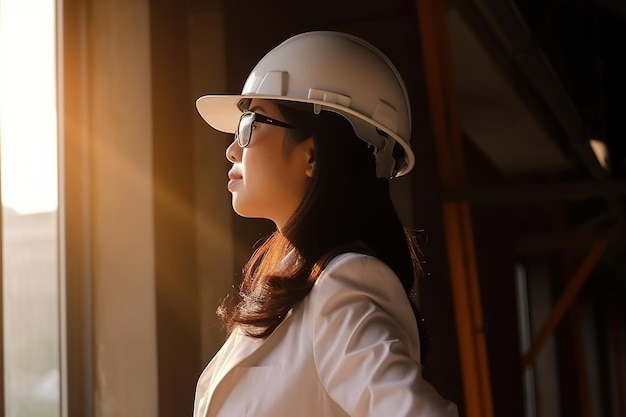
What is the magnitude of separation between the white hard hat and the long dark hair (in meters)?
0.04

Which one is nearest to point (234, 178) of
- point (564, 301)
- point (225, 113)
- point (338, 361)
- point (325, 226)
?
point (325, 226)

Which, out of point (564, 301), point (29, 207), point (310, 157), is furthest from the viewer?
point (564, 301)

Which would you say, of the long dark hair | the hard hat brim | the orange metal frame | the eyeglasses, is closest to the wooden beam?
the orange metal frame

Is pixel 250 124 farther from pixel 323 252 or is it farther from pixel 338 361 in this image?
pixel 338 361

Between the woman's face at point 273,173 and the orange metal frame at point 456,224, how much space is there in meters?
2.17

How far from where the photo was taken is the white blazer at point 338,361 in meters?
1.28

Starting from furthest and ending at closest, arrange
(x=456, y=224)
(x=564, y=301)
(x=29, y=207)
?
(x=564, y=301)
(x=456, y=224)
(x=29, y=207)

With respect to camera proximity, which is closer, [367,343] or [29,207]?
[367,343]

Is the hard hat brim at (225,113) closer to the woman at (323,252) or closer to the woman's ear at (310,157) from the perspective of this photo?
the woman at (323,252)

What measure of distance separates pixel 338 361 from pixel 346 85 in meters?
0.61

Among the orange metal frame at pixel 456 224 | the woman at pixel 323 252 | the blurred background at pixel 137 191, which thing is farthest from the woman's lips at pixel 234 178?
the orange metal frame at pixel 456 224

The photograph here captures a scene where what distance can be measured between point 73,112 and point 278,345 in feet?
7.18

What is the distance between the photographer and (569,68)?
5039 millimetres

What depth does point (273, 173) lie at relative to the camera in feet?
5.75
